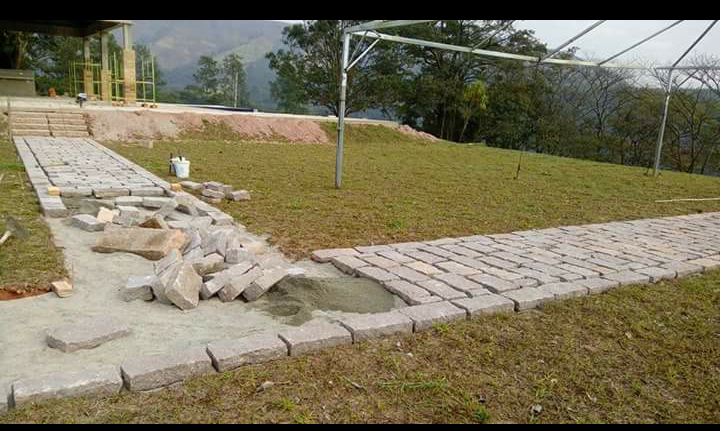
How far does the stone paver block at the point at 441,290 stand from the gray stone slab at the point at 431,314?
0.60 feet

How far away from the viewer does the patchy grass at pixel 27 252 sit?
11.9 feet

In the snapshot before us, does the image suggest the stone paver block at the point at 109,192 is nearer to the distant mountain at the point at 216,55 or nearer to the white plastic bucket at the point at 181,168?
the white plastic bucket at the point at 181,168

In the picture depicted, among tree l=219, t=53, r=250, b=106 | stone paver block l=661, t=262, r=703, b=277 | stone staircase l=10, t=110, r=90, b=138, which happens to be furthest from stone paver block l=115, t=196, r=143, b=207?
tree l=219, t=53, r=250, b=106

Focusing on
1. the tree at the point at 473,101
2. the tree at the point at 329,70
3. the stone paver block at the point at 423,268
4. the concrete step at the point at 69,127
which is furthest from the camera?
the tree at the point at 329,70

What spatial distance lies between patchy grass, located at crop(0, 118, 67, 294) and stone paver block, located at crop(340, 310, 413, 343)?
2293 mm

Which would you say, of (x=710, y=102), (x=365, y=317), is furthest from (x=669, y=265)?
(x=710, y=102)

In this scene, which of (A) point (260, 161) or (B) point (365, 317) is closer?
(B) point (365, 317)

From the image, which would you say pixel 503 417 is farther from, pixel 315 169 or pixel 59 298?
pixel 315 169

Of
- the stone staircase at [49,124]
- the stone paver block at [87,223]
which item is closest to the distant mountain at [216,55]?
the stone staircase at [49,124]

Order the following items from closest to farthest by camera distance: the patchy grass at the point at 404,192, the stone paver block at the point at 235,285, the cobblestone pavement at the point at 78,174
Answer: the stone paver block at the point at 235,285
the patchy grass at the point at 404,192
the cobblestone pavement at the point at 78,174
